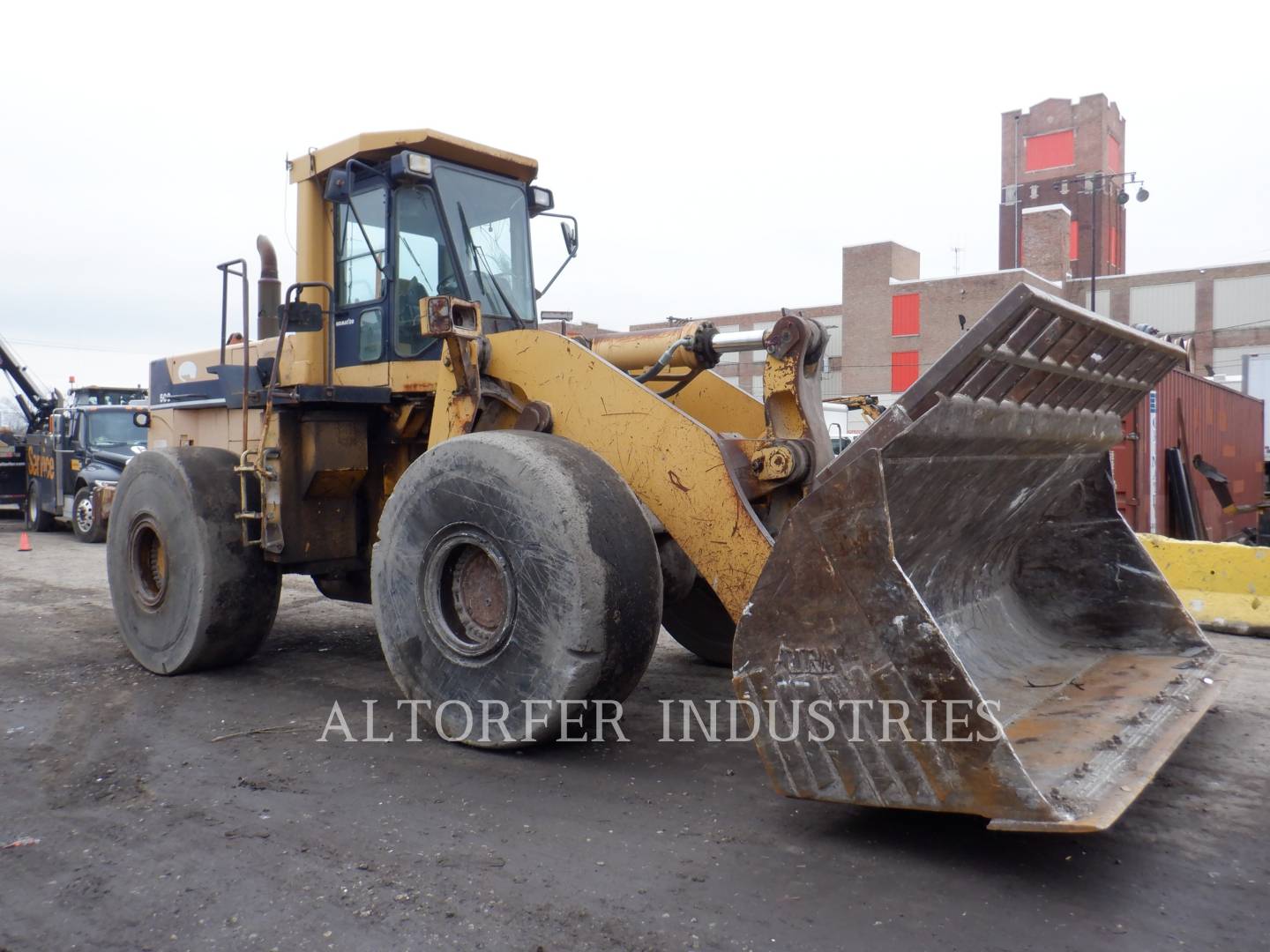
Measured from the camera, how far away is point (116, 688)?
592 centimetres

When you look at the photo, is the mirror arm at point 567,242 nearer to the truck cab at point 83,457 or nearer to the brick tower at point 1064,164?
the truck cab at point 83,457

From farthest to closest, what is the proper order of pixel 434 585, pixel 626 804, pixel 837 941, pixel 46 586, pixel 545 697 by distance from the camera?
pixel 46 586 < pixel 434 585 < pixel 545 697 < pixel 626 804 < pixel 837 941

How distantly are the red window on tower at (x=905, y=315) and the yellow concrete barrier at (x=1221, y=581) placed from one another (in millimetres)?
36734

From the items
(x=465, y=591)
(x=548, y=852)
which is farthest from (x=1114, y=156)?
(x=548, y=852)

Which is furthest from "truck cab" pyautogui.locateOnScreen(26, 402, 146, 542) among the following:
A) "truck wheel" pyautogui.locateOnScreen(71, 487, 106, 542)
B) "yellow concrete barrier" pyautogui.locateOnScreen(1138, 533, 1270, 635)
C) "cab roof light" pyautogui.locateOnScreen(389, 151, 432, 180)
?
"yellow concrete barrier" pyautogui.locateOnScreen(1138, 533, 1270, 635)

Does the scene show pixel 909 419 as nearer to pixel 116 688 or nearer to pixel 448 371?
pixel 448 371

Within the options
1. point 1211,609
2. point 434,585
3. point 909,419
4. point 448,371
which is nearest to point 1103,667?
point 909,419

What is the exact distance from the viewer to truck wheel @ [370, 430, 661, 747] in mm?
4109

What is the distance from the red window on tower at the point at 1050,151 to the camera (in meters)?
54.1

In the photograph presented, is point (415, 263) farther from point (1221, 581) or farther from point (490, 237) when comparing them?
point (1221, 581)

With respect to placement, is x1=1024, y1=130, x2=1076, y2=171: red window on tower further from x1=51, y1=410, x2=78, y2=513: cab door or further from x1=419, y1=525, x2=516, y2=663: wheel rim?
x1=419, y1=525, x2=516, y2=663: wheel rim

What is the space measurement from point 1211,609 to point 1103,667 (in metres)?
4.05

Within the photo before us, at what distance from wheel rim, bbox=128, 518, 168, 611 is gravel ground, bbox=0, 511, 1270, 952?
3.73 ft
